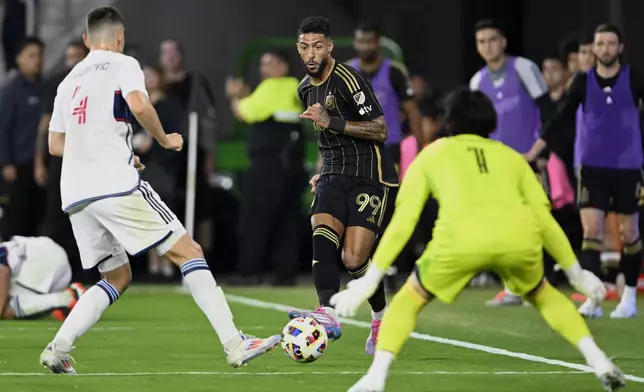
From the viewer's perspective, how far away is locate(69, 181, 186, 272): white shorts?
8602 mm

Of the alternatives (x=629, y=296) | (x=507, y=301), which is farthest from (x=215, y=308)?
(x=507, y=301)

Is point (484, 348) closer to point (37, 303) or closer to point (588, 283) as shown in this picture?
point (588, 283)

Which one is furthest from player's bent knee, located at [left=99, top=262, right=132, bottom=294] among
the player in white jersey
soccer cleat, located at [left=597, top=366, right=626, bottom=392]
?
soccer cleat, located at [left=597, top=366, right=626, bottom=392]

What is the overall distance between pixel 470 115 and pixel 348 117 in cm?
255

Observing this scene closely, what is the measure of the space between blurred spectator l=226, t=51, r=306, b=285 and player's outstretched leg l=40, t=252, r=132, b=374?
815 centimetres

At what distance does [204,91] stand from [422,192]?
10.4 meters

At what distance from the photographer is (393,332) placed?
7086 mm

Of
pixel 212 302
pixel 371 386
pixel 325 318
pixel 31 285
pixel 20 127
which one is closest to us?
pixel 371 386

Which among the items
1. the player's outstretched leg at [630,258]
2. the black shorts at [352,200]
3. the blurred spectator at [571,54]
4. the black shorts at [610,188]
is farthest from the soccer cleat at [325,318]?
the blurred spectator at [571,54]

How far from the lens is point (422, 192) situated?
23.6 ft

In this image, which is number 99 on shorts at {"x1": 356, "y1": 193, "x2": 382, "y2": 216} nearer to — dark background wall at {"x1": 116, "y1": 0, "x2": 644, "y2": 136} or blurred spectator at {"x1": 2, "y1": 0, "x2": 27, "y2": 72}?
dark background wall at {"x1": 116, "y1": 0, "x2": 644, "y2": 136}

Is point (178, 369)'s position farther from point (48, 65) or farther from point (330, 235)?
point (48, 65)

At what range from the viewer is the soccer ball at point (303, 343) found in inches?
350

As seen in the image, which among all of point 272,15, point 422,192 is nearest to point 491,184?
point 422,192
